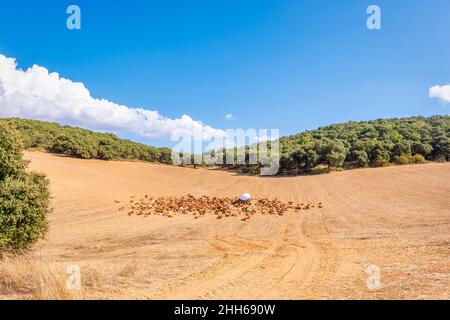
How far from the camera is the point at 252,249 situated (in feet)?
49.0

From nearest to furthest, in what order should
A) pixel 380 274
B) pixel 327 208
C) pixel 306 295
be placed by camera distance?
1. pixel 306 295
2. pixel 380 274
3. pixel 327 208

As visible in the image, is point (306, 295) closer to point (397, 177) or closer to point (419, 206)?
point (419, 206)

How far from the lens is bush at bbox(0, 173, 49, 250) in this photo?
11758mm

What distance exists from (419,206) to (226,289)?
21277 mm

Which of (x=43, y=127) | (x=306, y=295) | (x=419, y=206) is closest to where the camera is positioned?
(x=306, y=295)

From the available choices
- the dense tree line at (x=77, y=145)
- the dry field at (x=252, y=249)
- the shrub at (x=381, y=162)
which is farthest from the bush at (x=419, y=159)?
the dense tree line at (x=77, y=145)

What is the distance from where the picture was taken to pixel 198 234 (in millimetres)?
18828

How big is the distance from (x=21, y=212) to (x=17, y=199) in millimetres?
560

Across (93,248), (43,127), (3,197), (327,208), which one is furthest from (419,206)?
(43,127)

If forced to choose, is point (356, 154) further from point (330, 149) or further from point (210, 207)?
point (210, 207)

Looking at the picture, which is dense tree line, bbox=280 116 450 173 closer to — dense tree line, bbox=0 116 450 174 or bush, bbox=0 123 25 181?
dense tree line, bbox=0 116 450 174

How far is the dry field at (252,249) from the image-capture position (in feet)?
28.4

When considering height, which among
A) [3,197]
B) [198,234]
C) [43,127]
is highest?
[43,127]

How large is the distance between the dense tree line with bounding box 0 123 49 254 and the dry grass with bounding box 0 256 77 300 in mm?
1536
